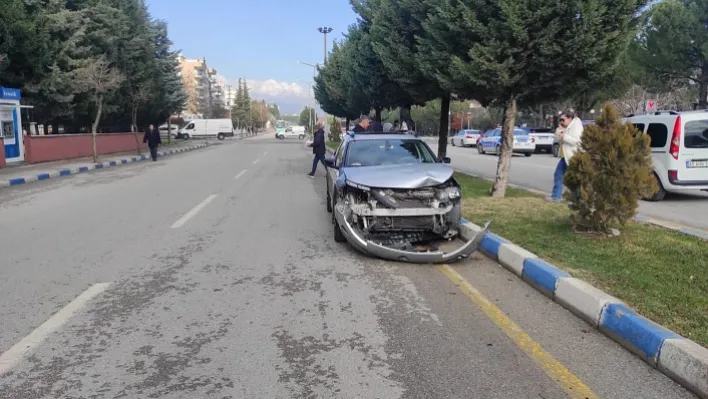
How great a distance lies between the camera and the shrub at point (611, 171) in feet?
22.3

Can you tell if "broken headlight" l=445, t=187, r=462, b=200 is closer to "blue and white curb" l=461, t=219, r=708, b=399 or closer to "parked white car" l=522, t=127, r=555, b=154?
"blue and white curb" l=461, t=219, r=708, b=399

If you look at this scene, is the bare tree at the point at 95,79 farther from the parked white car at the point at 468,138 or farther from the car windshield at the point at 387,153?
the parked white car at the point at 468,138

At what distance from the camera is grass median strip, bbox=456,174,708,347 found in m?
4.60

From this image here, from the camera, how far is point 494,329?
462 cm

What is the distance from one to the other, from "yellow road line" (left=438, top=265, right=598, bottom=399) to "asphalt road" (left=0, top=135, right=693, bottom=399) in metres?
0.01

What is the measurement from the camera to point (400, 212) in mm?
6824

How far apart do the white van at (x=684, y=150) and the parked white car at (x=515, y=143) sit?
52.8 feet

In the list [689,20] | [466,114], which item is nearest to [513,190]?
[689,20]

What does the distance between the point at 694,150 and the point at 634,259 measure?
262 inches

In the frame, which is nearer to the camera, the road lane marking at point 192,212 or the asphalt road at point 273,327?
the asphalt road at point 273,327

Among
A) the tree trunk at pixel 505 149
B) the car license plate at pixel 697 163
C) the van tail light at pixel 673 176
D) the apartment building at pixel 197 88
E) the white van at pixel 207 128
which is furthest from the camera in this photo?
the apartment building at pixel 197 88

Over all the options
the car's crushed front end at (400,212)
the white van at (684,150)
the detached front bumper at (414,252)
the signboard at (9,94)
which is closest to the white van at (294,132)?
the signboard at (9,94)

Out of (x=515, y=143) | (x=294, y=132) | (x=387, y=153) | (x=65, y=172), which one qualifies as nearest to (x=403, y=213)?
(x=387, y=153)

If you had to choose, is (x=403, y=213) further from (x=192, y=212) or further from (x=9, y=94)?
(x=9, y=94)
